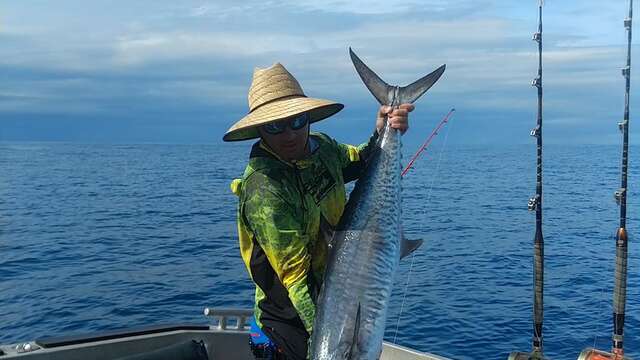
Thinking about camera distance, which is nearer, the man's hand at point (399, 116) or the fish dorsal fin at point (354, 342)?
the fish dorsal fin at point (354, 342)

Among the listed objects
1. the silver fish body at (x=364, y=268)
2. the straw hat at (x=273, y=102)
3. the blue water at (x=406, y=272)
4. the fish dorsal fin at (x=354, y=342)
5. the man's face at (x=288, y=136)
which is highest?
the straw hat at (x=273, y=102)

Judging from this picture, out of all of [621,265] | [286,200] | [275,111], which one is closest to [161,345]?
[286,200]

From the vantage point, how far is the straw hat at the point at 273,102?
129 inches

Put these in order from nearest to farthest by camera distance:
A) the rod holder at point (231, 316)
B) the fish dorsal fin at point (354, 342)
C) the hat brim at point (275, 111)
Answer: the fish dorsal fin at point (354, 342) → the hat brim at point (275, 111) → the rod holder at point (231, 316)

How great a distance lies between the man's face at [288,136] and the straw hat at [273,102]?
2.8 inches

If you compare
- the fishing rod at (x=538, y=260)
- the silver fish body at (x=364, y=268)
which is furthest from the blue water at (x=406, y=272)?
the silver fish body at (x=364, y=268)

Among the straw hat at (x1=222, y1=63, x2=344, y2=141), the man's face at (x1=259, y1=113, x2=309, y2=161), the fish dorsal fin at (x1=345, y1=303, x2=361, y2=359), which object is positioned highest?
the straw hat at (x1=222, y1=63, x2=344, y2=141)

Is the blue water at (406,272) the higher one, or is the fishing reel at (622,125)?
the fishing reel at (622,125)

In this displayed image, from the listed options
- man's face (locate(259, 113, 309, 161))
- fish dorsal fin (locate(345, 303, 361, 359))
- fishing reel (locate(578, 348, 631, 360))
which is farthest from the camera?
fishing reel (locate(578, 348, 631, 360))

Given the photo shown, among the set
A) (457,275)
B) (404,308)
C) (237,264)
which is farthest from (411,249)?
(237,264)

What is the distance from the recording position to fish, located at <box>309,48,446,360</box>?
3.07 meters

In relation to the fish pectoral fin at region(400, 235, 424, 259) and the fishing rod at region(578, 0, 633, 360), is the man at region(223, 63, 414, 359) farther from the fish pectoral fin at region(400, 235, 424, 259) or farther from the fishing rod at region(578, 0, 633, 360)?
the fishing rod at region(578, 0, 633, 360)

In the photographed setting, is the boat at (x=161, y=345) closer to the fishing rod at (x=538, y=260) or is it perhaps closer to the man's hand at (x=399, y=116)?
the fishing rod at (x=538, y=260)

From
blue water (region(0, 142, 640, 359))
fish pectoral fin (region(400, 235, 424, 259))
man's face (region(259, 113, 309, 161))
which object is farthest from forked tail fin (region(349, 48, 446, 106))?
blue water (region(0, 142, 640, 359))
